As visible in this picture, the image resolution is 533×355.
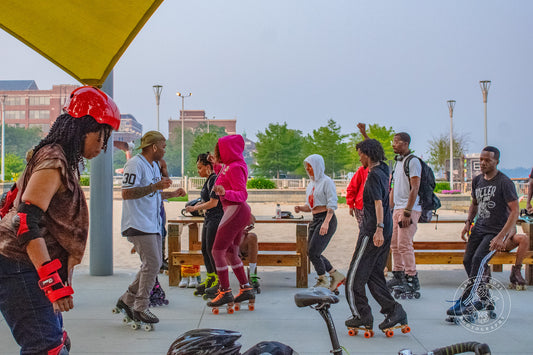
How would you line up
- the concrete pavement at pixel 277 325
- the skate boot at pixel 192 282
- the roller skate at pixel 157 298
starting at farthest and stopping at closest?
the skate boot at pixel 192 282 < the roller skate at pixel 157 298 < the concrete pavement at pixel 277 325

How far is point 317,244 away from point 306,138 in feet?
180

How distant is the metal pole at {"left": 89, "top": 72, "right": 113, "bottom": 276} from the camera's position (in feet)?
26.9

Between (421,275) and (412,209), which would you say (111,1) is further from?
(421,275)

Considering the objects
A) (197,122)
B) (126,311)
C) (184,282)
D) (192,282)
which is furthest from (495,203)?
(197,122)

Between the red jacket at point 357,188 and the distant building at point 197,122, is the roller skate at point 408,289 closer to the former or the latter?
the red jacket at point 357,188

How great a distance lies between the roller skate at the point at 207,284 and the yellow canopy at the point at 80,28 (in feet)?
9.34

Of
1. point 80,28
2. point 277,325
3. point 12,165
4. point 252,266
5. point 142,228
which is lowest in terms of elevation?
point 277,325

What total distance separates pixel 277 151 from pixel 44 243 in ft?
184

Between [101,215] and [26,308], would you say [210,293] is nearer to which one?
[101,215]

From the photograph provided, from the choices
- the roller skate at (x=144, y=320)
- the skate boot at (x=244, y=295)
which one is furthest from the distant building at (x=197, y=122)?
the roller skate at (x=144, y=320)

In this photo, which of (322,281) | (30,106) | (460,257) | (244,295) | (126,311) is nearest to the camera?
(126,311)

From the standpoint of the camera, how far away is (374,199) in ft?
16.0

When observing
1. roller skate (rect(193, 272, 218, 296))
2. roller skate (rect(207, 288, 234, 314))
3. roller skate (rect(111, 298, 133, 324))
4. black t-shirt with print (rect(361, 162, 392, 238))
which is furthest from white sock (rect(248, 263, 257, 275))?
black t-shirt with print (rect(361, 162, 392, 238))

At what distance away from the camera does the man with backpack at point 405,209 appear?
261 inches
